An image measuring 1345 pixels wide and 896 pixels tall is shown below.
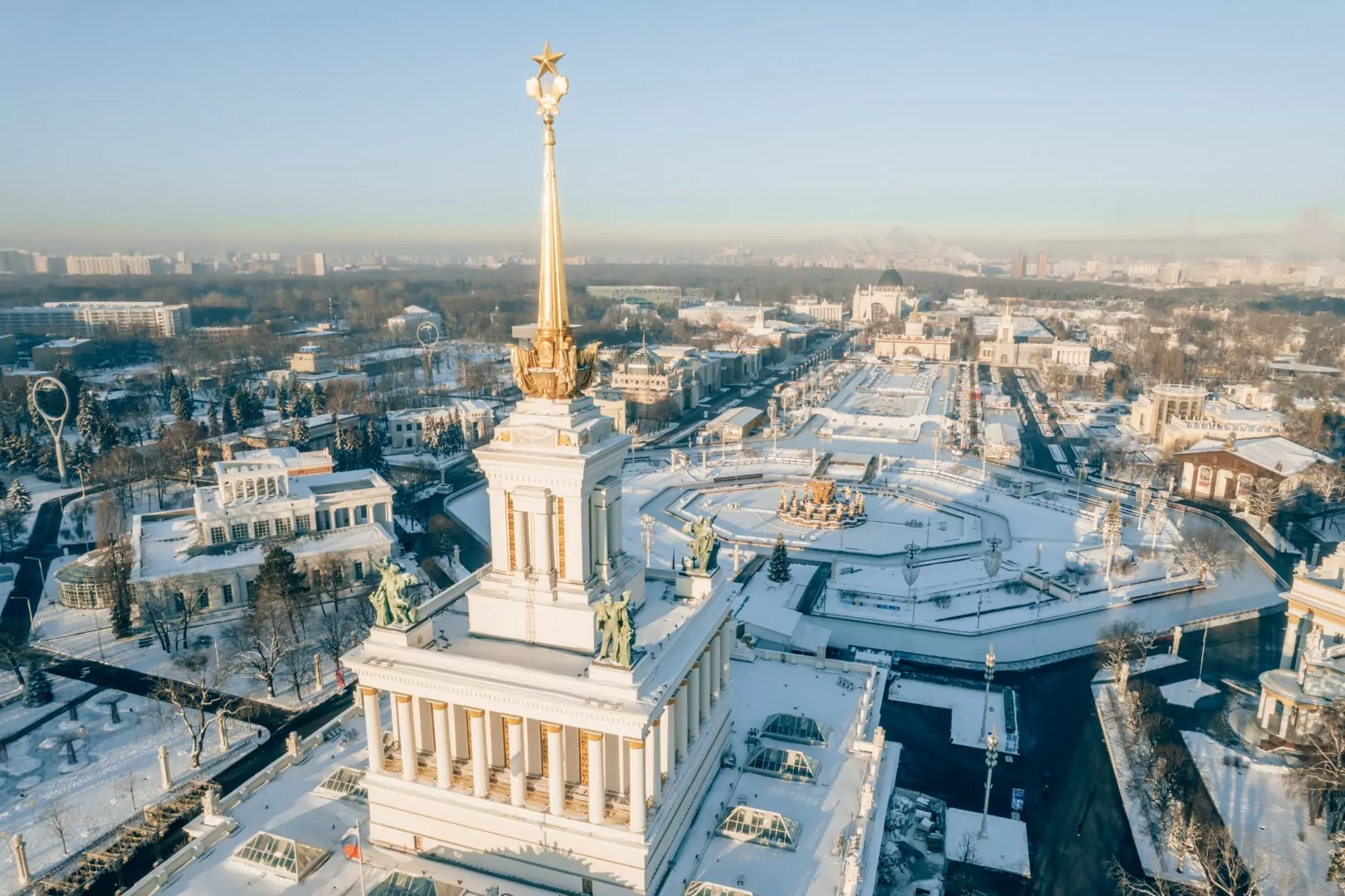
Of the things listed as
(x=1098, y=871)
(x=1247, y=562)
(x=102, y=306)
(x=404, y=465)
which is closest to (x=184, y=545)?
(x=404, y=465)

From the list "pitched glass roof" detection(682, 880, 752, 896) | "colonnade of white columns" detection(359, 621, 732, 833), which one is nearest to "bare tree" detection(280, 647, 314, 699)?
"colonnade of white columns" detection(359, 621, 732, 833)

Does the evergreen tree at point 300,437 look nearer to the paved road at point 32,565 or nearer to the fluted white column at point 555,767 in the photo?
the paved road at point 32,565

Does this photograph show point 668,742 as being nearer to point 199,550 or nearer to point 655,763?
point 655,763

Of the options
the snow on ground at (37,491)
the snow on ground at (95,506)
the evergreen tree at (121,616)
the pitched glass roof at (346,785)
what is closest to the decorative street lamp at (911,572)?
the pitched glass roof at (346,785)

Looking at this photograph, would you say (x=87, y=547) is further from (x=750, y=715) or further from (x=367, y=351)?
(x=367, y=351)

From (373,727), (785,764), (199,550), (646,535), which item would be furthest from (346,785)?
(199,550)

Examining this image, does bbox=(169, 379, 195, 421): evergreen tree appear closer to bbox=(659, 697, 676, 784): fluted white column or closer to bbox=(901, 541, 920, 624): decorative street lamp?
bbox=(901, 541, 920, 624): decorative street lamp

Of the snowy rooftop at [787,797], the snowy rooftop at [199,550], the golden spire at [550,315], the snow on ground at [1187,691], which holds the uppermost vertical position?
the golden spire at [550,315]
